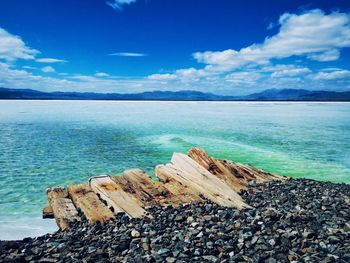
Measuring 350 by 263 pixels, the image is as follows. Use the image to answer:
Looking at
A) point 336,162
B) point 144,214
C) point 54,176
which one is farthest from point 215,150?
point 144,214

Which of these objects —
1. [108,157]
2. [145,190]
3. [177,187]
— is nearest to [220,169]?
[177,187]

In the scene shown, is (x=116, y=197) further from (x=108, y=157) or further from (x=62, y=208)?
(x=108, y=157)

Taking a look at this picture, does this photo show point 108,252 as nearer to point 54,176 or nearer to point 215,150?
point 54,176

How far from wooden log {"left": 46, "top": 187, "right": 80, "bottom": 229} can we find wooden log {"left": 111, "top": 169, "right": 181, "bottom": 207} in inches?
74.2

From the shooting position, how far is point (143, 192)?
10.8m

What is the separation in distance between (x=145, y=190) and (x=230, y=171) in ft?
13.5

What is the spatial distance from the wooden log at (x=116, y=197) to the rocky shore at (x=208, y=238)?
379mm

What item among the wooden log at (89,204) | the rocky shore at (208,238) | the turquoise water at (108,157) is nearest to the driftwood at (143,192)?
the wooden log at (89,204)

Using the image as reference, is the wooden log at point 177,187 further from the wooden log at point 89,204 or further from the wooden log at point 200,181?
the wooden log at point 89,204

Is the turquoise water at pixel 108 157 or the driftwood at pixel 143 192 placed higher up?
the driftwood at pixel 143 192

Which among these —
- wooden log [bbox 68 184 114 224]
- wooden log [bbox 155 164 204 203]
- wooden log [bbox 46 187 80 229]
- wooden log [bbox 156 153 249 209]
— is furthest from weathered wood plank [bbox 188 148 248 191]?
wooden log [bbox 46 187 80 229]

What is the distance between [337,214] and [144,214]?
5100 millimetres

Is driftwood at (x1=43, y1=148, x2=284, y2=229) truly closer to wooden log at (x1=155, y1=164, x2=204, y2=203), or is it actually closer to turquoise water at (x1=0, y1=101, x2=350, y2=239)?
wooden log at (x1=155, y1=164, x2=204, y2=203)

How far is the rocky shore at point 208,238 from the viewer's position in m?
6.30
